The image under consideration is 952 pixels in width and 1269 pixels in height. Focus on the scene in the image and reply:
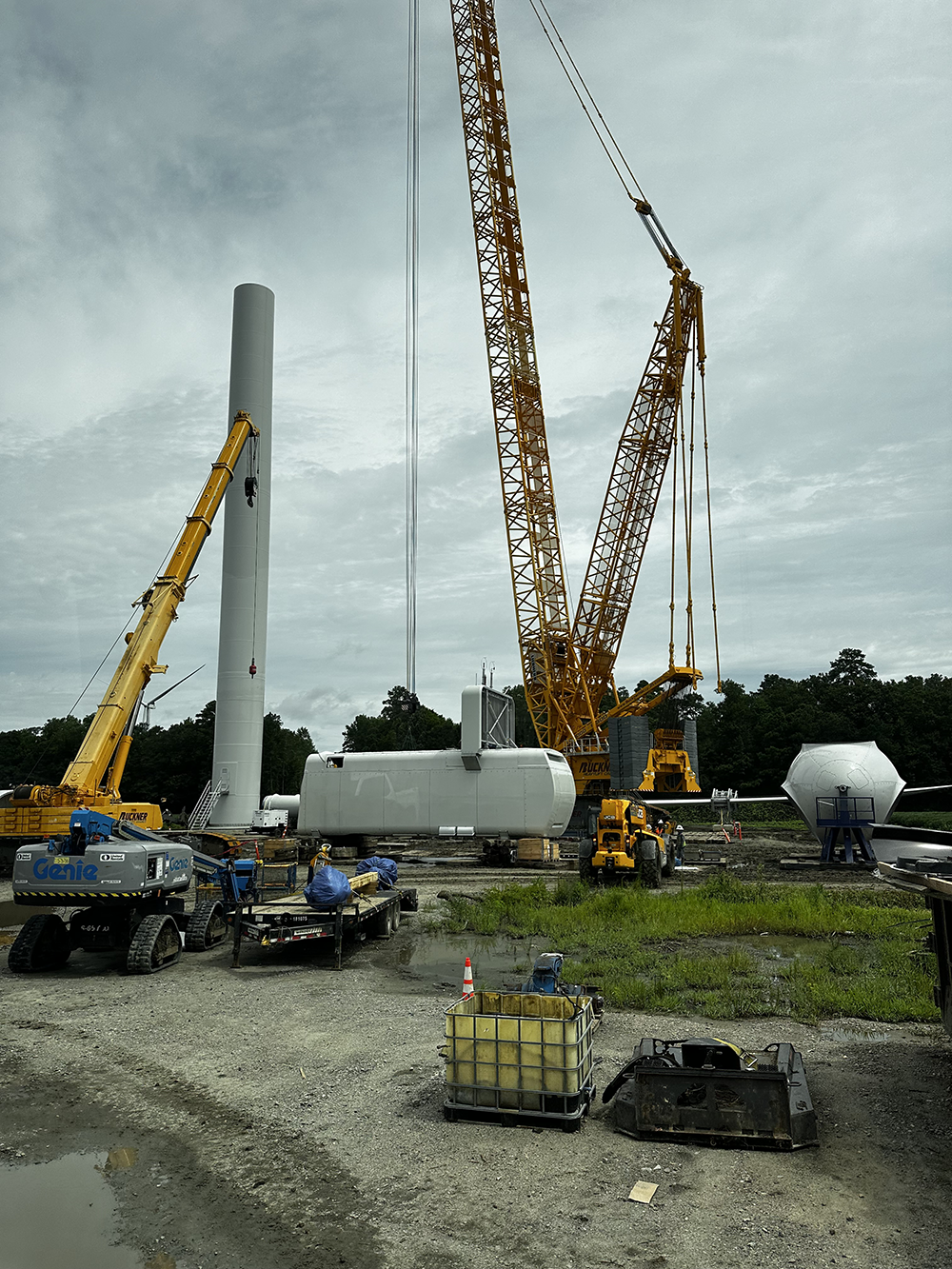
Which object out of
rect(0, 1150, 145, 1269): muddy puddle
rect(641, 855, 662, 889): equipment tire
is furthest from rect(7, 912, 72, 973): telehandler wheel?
rect(641, 855, 662, 889): equipment tire

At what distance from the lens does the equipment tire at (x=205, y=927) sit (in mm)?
14930

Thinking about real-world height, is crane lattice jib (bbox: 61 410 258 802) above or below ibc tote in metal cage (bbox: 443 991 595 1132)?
above

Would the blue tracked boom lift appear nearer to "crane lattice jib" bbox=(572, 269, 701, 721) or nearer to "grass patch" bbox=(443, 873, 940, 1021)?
"grass patch" bbox=(443, 873, 940, 1021)

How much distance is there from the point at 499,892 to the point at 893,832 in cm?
1252

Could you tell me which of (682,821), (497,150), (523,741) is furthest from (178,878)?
(523,741)

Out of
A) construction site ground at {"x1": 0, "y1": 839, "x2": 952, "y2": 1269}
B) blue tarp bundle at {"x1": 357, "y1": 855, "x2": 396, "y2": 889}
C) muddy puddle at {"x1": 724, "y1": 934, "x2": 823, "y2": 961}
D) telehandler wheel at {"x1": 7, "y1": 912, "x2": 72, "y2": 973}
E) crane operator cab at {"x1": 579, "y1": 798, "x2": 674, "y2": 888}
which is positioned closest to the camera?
construction site ground at {"x1": 0, "y1": 839, "x2": 952, "y2": 1269}

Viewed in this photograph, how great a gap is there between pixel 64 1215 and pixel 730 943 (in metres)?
11.9

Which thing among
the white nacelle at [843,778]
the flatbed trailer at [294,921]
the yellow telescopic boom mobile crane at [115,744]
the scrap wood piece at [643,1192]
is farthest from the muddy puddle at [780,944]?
the yellow telescopic boom mobile crane at [115,744]

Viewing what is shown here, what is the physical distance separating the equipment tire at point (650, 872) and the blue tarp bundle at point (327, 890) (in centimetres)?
1144

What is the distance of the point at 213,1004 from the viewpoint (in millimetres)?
11336

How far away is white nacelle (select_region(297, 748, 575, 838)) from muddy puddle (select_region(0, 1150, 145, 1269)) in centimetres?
2453

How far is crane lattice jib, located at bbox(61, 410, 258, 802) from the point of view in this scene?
70.1 ft

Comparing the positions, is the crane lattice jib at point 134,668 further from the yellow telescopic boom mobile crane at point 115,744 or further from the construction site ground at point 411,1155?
the construction site ground at point 411,1155

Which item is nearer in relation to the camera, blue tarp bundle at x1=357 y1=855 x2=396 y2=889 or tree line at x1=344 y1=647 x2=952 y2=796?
blue tarp bundle at x1=357 y1=855 x2=396 y2=889
